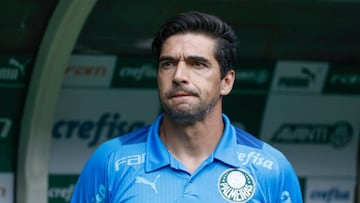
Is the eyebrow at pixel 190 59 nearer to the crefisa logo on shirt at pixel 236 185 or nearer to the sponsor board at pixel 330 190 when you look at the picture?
the crefisa logo on shirt at pixel 236 185

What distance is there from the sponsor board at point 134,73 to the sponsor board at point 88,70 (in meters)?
0.07

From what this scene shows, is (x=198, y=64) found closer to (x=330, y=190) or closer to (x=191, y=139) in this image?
(x=191, y=139)

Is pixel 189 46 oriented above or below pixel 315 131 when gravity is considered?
below

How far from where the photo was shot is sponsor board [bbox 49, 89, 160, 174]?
7.40 m

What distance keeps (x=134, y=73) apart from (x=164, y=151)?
4025 millimetres

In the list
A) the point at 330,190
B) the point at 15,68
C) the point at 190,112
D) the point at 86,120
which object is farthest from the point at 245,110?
the point at 190,112

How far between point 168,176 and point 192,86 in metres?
0.32

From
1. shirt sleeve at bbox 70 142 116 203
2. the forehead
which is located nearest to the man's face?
the forehead

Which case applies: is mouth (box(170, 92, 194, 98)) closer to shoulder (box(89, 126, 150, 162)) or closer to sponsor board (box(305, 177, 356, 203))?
shoulder (box(89, 126, 150, 162))

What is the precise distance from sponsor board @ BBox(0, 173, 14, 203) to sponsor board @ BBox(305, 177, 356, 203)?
228 cm

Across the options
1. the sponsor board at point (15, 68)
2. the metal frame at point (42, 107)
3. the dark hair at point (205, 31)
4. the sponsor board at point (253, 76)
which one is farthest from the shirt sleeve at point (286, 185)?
the sponsor board at point (253, 76)

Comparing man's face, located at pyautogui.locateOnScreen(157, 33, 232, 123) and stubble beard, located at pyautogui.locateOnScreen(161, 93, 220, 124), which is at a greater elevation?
man's face, located at pyautogui.locateOnScreen(157, 33, 232, 123)

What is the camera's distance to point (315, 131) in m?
8.12

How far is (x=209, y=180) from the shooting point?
3.46 metres
